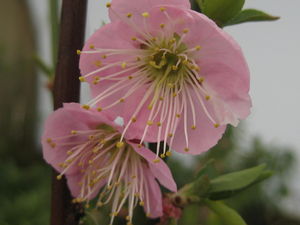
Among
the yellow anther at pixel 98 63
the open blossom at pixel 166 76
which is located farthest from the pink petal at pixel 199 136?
the yellow anther at pixel 98 63

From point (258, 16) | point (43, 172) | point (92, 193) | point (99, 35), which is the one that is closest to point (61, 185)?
point (92, 193)

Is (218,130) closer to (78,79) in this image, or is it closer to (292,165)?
(78,79)

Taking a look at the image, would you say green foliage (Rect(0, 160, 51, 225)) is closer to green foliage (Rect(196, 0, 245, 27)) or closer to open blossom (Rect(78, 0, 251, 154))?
open blossom (Rect(78, 0, 251, 154))

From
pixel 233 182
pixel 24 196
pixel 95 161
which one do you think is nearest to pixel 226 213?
pixel 233 182

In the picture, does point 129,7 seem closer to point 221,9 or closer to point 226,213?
point 221,9

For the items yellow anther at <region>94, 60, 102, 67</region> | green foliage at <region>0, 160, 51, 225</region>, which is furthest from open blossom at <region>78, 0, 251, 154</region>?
green foliage at <region>0, 160, 51, 225</region>

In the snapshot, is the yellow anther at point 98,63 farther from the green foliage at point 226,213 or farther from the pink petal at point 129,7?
the green foliage at point 226,213
